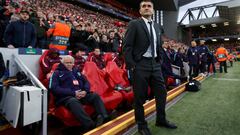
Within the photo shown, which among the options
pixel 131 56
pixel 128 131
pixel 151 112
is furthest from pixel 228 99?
pixel 131 56

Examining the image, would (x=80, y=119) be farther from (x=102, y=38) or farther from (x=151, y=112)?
(x=102, y=38)

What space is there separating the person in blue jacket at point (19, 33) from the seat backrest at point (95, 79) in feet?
4.78

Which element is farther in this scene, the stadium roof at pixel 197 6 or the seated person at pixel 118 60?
the stadium roof at pixel 197 6

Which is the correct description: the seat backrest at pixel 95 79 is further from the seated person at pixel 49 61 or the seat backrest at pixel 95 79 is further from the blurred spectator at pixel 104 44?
the blurred spectator at pixel 104 44

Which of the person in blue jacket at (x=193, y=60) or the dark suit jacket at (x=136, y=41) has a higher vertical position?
the dark suit jacket at (x=136, y=41)

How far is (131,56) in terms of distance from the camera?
259 centimetres

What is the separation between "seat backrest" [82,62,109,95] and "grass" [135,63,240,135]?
43.2 inches

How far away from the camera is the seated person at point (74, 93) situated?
2893 millimetres

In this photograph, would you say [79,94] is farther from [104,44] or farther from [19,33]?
[104,44]

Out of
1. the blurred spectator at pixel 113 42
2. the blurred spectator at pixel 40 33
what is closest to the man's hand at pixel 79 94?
the blurred spectator at pixel 40 33

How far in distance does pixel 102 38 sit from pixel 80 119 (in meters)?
4.68

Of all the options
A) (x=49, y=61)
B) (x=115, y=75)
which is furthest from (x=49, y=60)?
(x=115, y=75)

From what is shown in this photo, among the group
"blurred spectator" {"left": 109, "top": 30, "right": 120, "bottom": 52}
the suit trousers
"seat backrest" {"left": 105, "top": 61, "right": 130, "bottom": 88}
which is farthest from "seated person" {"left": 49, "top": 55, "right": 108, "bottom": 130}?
"blurred spectator" {"left": 109, "top": 30, "right": 120, "bottom": 52}

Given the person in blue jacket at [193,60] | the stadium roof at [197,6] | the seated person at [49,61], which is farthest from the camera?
the stadium roof at [197,6]
